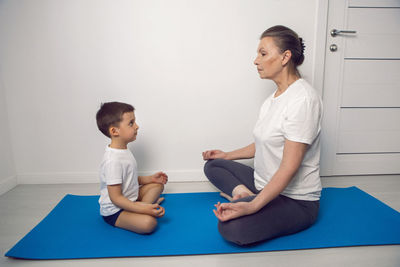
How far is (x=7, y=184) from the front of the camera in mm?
1914

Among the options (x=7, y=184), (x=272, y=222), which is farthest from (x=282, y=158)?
(x=7, y=184)

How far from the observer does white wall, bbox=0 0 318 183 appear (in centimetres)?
188

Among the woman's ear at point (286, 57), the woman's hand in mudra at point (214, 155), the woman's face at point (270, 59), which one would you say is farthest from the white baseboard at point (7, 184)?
the woman's ear at point (286, 57)

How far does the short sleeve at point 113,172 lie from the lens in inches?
51.3

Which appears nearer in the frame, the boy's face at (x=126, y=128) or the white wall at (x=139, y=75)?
the boy's face at (x=126, y=128)

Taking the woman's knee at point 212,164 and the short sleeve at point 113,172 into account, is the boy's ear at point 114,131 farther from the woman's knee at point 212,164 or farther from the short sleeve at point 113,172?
the woman's knee at point 212,164

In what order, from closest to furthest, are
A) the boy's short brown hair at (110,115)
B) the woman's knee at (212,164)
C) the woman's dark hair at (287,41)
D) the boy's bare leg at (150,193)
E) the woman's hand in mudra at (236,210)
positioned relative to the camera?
the woman's hand in mudra at (236,210)
the woman's dark hair at (287,41)
the boy's short brown hair at (110,115)
the boy's bare leg at (150,193)
the woman's knee at (212,164)

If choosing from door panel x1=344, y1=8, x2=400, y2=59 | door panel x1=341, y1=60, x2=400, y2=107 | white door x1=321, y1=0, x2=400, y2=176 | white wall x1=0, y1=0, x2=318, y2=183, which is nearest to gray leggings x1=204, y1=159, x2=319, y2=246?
white wall x1=0, y1=0, x2=318, y2=183

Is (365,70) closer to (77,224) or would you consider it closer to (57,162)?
(77,224)

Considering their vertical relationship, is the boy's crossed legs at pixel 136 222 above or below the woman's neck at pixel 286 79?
below

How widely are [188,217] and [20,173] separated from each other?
1422mm

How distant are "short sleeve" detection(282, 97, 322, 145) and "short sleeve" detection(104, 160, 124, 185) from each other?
0.81m

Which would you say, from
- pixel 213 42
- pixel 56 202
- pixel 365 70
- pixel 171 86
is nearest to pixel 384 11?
pixel 365 70

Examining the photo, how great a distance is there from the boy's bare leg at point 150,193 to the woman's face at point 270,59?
0.92 meters
